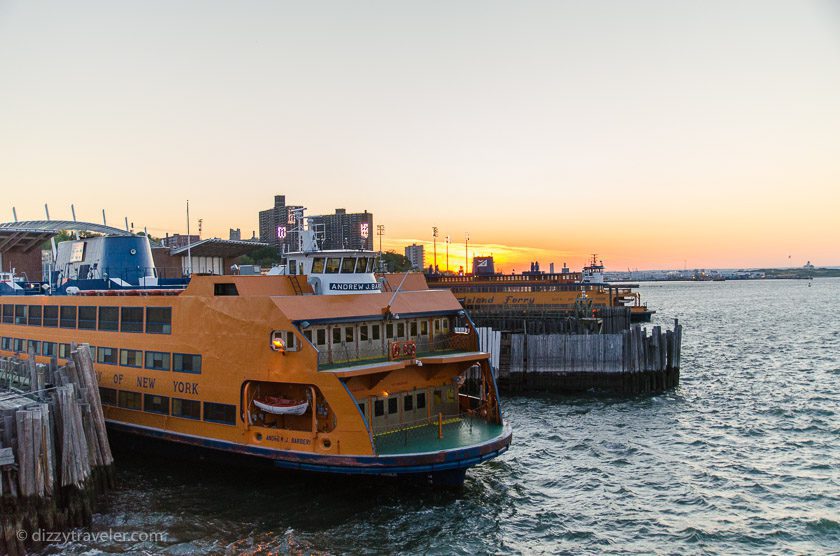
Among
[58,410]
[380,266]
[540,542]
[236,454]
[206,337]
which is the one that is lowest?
[540,542]

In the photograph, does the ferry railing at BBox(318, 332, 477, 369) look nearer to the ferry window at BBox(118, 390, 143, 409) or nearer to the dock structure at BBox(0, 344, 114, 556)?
the dock structure at BBox(0, 344, 114, 556)

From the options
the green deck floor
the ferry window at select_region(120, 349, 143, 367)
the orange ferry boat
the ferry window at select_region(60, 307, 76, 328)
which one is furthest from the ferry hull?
the orange ferry boat

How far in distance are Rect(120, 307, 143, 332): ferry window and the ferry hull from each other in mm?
4221

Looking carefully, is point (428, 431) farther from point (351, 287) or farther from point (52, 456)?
point (52, 456)

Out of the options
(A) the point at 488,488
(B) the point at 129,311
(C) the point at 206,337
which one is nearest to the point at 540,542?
(A) the point at 488,488

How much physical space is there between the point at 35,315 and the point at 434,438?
2154cm

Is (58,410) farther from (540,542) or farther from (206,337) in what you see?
(540,542)

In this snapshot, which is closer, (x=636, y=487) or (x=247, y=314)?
(x=247, y=314)

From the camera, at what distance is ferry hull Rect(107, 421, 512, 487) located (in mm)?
18141

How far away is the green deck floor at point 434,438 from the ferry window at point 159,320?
29.4 ft

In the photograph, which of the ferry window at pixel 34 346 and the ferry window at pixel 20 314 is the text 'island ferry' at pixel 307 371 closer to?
the ferry window at pixel 34 346

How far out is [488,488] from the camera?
21453 millimetres

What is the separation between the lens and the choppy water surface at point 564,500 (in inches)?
692

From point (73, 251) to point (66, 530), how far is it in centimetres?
2215
